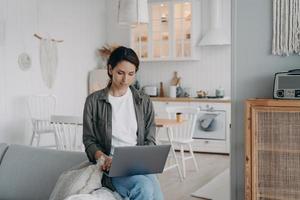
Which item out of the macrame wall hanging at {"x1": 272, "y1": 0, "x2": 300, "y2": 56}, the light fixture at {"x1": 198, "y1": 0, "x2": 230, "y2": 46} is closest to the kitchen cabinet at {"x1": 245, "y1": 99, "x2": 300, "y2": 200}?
the macrame wall hanging at {"x1": 272, "y1": 0, "x2": 300, "y2": 56}

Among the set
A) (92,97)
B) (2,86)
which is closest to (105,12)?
(2,86)

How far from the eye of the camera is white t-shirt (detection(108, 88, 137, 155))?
225 centimetres

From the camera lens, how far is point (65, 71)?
6738 mm

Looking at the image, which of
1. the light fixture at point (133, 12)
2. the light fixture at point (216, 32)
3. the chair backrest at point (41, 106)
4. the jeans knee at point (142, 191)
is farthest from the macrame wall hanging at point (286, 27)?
the chair backrest at point (41, 106)

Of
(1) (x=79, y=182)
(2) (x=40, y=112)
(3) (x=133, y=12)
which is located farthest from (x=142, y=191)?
(2) (x=40, y=112)

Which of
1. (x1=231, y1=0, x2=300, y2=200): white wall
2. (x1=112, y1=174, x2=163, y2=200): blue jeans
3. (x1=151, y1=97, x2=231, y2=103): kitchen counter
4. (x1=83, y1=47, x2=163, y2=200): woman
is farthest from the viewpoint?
(x1=151, y1=97, x2=231, y2=103): kitchen counter

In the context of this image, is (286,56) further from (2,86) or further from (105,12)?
(105,12)

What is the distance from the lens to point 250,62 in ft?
11.2

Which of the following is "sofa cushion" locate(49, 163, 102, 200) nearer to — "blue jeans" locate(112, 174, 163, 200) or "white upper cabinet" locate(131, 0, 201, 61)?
"blue jeans" locate(112, 174, 163, 200)

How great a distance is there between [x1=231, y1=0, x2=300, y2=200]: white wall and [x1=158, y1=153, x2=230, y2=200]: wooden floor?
1.02 metres

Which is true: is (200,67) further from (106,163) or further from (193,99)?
(106,163)

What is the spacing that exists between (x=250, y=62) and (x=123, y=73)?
1.51 metres

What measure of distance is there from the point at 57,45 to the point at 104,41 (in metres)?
1.44

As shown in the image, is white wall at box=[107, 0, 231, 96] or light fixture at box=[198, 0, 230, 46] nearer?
light fixture at box=[198, 0, 230, 46]
